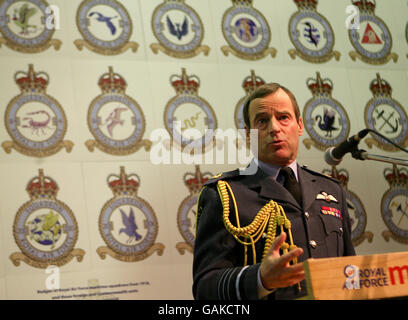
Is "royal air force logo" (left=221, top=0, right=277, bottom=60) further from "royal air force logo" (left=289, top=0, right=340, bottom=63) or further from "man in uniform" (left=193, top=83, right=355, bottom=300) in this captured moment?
"man in uniform" (left=193, top=83, right=355, bottom=300)

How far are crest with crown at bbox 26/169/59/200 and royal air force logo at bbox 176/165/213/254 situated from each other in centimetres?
71

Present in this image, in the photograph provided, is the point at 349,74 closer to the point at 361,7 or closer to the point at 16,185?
the point at 361,7

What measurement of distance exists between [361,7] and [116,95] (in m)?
1.92

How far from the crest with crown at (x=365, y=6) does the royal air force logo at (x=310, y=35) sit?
0.97 feet

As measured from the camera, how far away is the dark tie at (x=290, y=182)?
1922 mm

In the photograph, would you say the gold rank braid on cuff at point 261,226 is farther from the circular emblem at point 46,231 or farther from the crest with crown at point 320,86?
the crest with crown at point 320,86

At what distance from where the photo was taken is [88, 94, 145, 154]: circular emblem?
3240 millimetres

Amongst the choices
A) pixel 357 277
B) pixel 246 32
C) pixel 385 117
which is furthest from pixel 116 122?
pixel 357 277

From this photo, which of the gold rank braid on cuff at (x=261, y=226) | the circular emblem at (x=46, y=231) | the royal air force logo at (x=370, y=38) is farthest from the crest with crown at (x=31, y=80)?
the royal air force logo at (x=370, y=38)

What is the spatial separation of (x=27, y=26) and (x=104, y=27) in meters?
0.44
